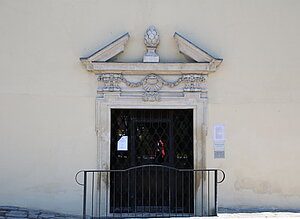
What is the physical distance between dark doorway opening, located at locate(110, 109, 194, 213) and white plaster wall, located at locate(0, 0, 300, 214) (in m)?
0.49

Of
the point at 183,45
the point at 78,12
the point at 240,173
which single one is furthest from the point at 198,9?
the point at 240,173

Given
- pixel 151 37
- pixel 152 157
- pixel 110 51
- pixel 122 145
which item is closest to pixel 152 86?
pixel 151 37

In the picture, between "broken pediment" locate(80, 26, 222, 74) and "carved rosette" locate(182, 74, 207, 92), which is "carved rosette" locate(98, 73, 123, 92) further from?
"carved rosette" locate(182, 74, 207, 92)

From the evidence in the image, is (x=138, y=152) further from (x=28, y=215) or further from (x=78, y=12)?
(x=78, y=12)

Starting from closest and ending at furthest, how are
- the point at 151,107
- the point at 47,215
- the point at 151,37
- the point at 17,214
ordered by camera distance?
1. the point at 17,214
2. the point at 47,215
3. the point at 151,37
4. the point at 151,107

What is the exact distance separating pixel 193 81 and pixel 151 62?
0.91 meters

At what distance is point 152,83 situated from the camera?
271 inches

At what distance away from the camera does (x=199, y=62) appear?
269 inches

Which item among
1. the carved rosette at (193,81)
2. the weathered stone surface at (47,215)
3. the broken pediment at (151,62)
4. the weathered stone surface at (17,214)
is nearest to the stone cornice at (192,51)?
the broken pediment at (151,62)

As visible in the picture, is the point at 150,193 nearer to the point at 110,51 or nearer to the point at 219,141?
the point at 219,141

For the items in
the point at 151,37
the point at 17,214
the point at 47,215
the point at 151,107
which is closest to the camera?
the point at 17,214

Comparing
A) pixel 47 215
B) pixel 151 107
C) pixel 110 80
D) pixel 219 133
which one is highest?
pixel 110 80

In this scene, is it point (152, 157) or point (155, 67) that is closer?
point (155, 67)

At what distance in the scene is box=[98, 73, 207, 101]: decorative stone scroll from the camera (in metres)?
6.83
